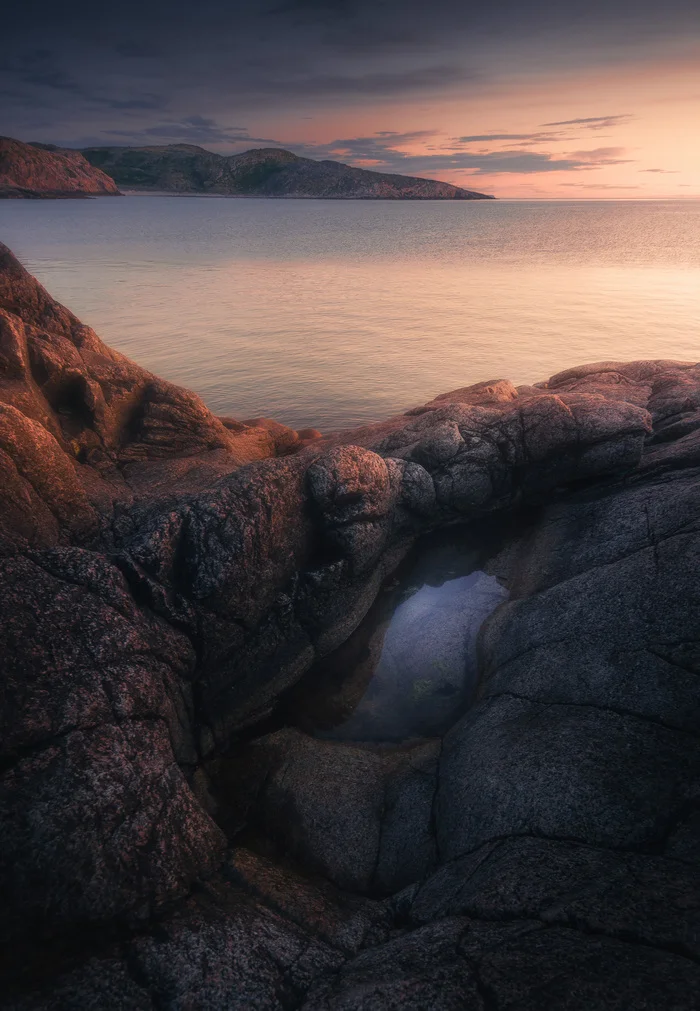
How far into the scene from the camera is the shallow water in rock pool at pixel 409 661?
10352 millimetres

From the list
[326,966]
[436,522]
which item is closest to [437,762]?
[326,966]

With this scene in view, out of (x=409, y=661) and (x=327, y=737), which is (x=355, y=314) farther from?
(x=327, y=737)

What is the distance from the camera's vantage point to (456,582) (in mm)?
13156

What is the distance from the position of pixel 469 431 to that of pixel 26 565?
10225mm

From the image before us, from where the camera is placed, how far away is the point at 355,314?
161 ft

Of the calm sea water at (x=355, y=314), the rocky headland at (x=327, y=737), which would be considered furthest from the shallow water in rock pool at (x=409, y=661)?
the calm sea water at (x=355, y=314)

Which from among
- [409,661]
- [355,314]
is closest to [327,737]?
[409,661]

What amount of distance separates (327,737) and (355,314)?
44.4 meters

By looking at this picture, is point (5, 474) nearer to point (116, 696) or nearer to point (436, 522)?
point (116, 696)

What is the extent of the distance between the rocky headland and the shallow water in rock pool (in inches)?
8.0

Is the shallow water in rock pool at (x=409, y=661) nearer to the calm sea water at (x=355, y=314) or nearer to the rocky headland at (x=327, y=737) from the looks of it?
the rocky headland at (x=327, y=737)

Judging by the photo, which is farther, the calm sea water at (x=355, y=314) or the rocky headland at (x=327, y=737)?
the calm sea water at (x=355, y=314)

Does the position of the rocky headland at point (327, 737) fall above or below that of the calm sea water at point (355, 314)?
below

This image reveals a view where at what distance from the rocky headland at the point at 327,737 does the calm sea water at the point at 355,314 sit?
16.1 meters
